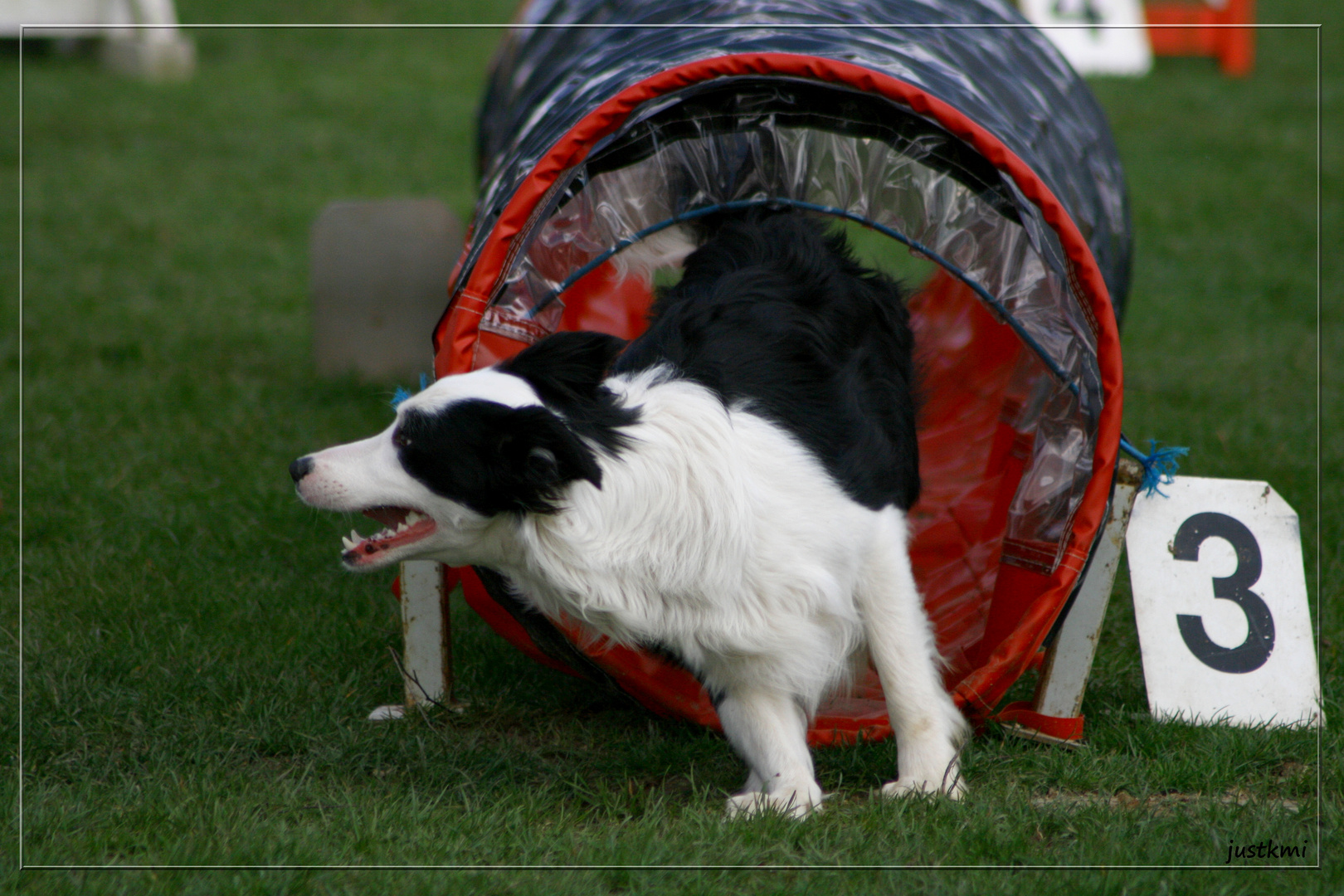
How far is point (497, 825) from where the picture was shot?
9.76ft

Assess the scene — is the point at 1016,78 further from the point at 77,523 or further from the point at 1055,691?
the point at 77,523

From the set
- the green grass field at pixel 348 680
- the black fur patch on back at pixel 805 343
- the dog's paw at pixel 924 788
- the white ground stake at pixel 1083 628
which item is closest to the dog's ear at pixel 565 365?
the black fur patch on back at pixel 805 343

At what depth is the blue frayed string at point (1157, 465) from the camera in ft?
11.6

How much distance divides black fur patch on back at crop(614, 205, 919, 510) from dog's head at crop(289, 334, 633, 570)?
0.36 metres

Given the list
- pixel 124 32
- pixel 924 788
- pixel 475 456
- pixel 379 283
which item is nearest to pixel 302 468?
pixel 475 456

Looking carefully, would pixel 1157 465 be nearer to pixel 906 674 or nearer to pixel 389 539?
pixel 906 674

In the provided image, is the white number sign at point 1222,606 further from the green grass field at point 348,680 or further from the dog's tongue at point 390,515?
the dog's tongue at point 390,515

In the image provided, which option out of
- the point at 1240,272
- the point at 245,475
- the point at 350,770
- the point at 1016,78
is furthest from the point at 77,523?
the point at 1240,272

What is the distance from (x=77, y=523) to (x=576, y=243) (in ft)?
7.46

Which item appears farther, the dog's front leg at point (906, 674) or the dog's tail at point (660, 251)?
the dog's tail at point (660, 251)

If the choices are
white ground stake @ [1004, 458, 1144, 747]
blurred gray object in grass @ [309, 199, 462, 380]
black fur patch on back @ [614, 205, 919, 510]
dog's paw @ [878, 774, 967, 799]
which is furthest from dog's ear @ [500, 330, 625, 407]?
blurred gray object in grass @ [309, 199, 462, 380]

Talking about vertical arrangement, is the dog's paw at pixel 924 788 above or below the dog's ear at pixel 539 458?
below

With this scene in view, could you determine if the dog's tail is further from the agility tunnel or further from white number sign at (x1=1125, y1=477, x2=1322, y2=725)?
white number sign at (x1=1125, y1=477, x2=1322, y2=725)

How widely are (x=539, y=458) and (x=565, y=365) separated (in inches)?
9.7
